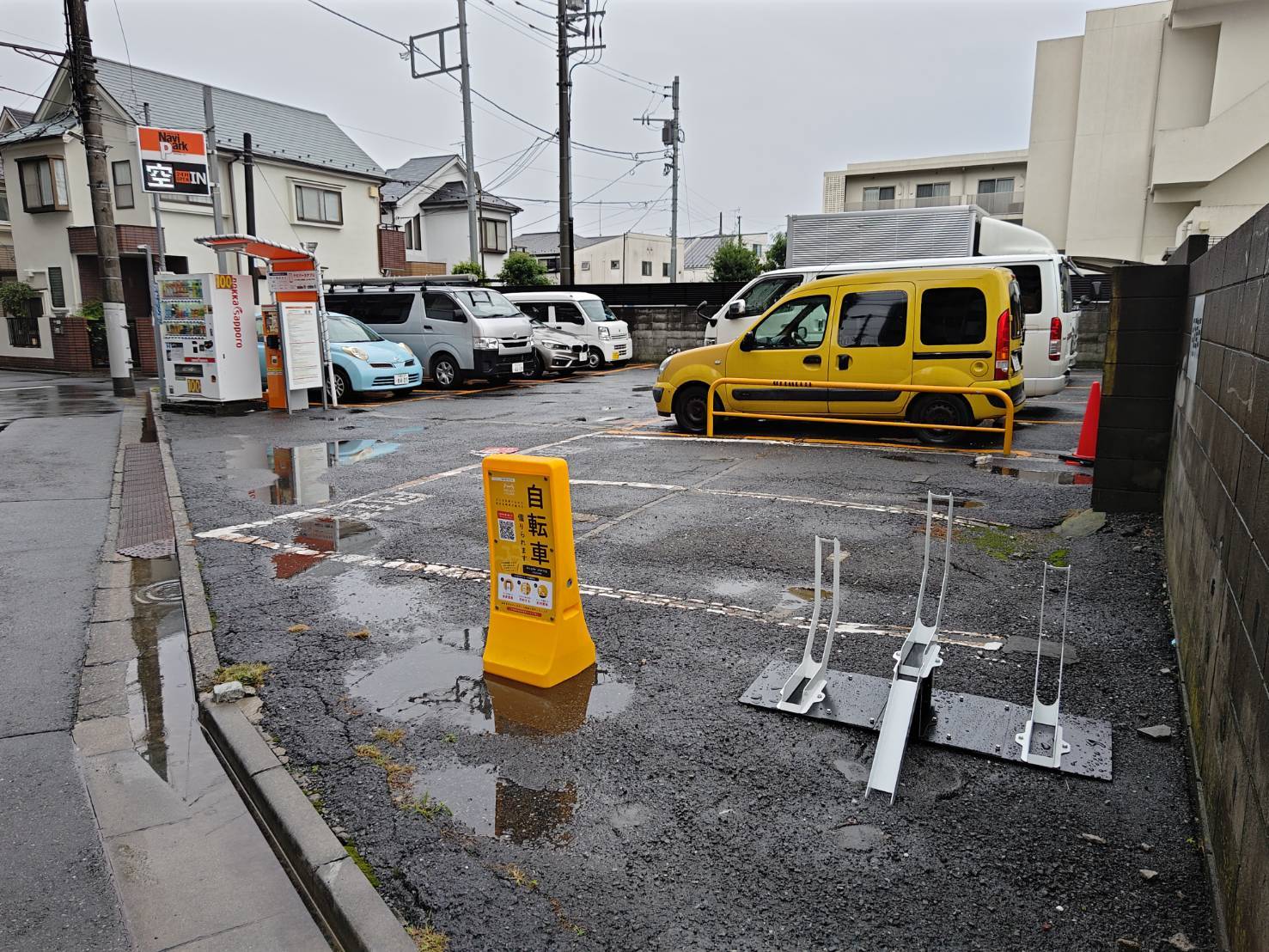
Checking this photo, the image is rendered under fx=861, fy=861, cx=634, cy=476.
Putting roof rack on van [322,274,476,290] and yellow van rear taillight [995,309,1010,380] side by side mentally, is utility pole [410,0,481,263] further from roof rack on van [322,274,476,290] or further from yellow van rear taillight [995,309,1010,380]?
yellow van rear taillight [995,309,1010,380]

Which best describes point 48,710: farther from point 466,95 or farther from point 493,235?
point 493,235

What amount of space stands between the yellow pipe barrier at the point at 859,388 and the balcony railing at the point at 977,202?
28173 mm

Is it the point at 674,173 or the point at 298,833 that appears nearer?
the point at 298,833

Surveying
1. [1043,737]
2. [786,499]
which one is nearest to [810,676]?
[1043,737]

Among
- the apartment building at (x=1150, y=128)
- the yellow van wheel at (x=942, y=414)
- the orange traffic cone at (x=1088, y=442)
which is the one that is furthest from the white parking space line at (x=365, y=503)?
the apartment building at (x=1150, y=128)

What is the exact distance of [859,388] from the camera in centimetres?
1012

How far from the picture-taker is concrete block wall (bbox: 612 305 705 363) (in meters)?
24.4

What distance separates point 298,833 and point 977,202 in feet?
132

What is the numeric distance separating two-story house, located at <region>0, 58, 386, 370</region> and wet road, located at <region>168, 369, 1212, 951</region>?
887 inches

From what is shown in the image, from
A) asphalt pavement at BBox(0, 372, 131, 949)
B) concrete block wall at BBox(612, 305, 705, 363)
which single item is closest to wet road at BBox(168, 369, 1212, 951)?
asphalt pavement at BBox(0, 372, 131, 949)

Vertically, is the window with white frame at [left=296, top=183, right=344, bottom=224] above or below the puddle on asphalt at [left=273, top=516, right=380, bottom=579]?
above

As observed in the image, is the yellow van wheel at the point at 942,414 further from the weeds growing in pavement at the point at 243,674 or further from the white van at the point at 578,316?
the white van at the point at 578,316

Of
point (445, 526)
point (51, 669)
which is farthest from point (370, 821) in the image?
point (445, 526)

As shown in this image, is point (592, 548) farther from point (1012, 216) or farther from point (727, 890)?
point (1012, 216)
